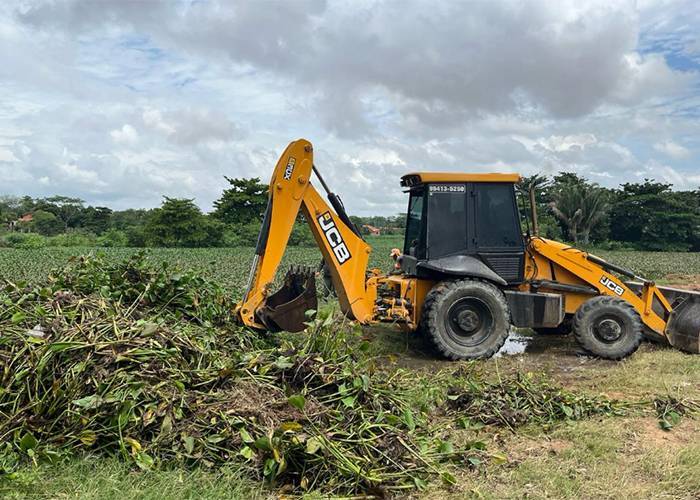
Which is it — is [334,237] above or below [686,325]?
above

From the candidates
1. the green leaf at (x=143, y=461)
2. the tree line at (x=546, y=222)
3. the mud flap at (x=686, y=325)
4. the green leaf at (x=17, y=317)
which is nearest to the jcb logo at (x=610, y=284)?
the mud flap at (x=686, y=325)

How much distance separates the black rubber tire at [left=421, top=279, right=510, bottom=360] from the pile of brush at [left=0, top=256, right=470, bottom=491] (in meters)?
2.41

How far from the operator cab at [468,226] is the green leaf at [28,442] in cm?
480

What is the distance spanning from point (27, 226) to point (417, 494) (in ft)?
173

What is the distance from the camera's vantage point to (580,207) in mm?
44938

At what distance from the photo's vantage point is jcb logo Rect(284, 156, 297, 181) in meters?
6.67

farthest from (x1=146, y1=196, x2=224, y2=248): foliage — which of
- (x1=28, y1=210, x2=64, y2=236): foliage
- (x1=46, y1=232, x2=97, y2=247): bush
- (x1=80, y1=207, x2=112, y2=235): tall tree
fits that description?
(x1=80, y1=207, x2=112, y2=235): tall tree

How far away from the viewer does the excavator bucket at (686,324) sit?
760 centimetres

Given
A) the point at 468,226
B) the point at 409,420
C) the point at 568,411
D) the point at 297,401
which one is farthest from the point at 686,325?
the point at 297,401

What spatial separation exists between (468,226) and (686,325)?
316 cm

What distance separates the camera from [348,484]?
360 centimetres

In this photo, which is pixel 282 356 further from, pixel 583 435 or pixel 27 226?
pixel 27 226

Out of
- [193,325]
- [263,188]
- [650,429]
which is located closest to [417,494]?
[650,429]

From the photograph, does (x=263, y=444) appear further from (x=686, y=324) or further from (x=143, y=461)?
(x=686, y=324)
